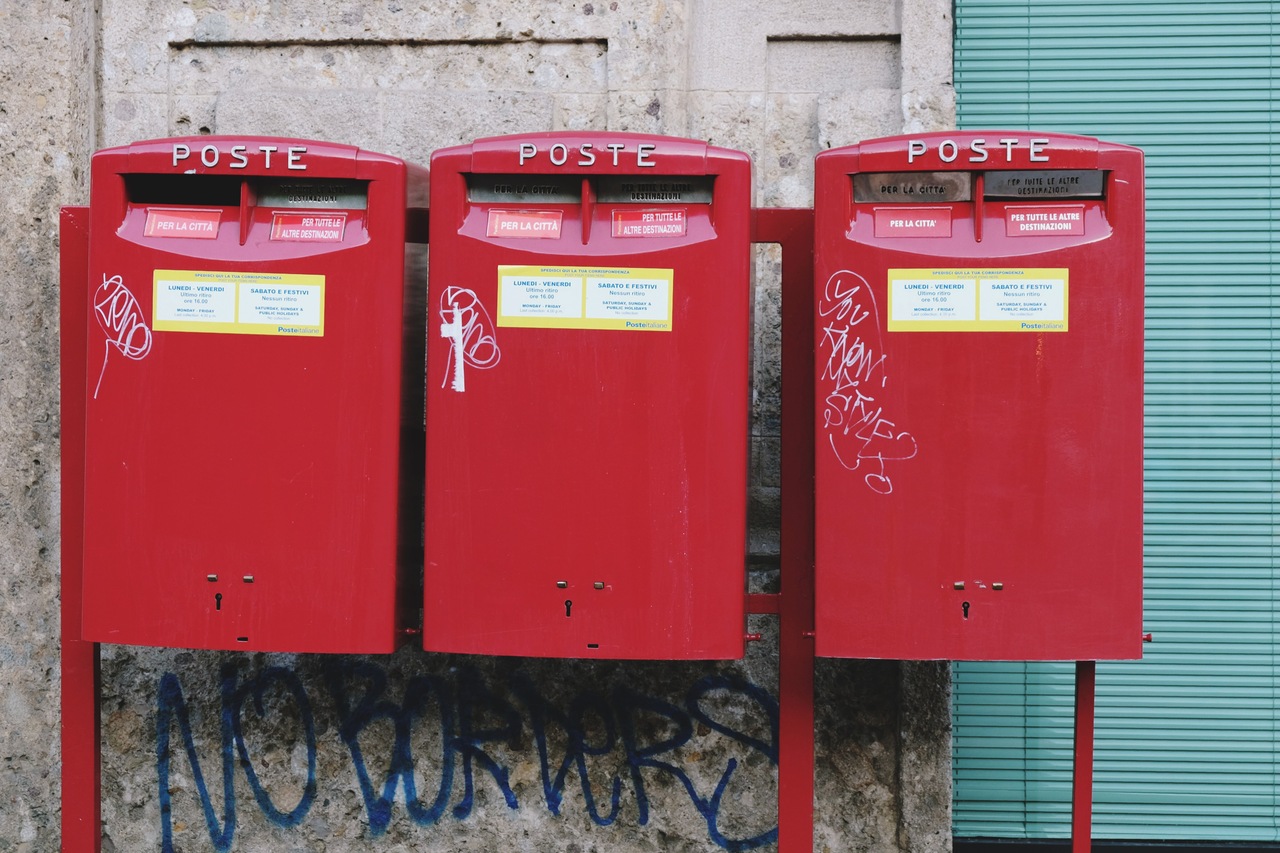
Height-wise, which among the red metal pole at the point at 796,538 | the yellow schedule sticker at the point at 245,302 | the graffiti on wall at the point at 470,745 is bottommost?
the graffiti on wall at the point at 470,745

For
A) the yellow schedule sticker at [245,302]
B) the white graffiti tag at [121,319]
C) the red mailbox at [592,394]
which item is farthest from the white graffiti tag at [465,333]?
the white graffiti tag at [121,319]

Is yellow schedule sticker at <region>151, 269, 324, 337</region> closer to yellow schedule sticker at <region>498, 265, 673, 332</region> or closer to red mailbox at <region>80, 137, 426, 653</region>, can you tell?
red mailbox at <region>80, 137, 426, 653</region>

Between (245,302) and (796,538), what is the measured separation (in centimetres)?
150

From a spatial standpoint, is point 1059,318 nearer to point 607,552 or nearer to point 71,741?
point 607,552

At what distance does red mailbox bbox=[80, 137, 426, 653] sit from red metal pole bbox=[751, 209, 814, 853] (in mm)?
987

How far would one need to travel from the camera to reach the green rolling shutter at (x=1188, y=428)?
3.48 metres

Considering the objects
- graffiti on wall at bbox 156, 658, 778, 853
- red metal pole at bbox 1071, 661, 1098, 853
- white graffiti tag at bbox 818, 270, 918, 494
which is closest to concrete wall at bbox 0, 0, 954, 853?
graffiti on wall at bbox 156, 658, 778, 853

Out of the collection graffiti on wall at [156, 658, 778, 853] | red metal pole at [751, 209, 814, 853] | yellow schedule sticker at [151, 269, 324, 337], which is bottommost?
graffiti on wall at [156, 658, 778, 853]

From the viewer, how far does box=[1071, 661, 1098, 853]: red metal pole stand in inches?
105

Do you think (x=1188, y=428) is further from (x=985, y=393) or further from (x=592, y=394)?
(x=592, y=394)

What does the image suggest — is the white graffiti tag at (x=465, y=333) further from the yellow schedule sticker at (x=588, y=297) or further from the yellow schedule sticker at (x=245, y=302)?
the yellow schedule sticker at (x=245, y=302)

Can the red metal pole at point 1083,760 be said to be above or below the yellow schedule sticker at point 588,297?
below

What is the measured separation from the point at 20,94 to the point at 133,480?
1533 mm

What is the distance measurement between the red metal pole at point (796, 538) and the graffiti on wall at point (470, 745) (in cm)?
37
